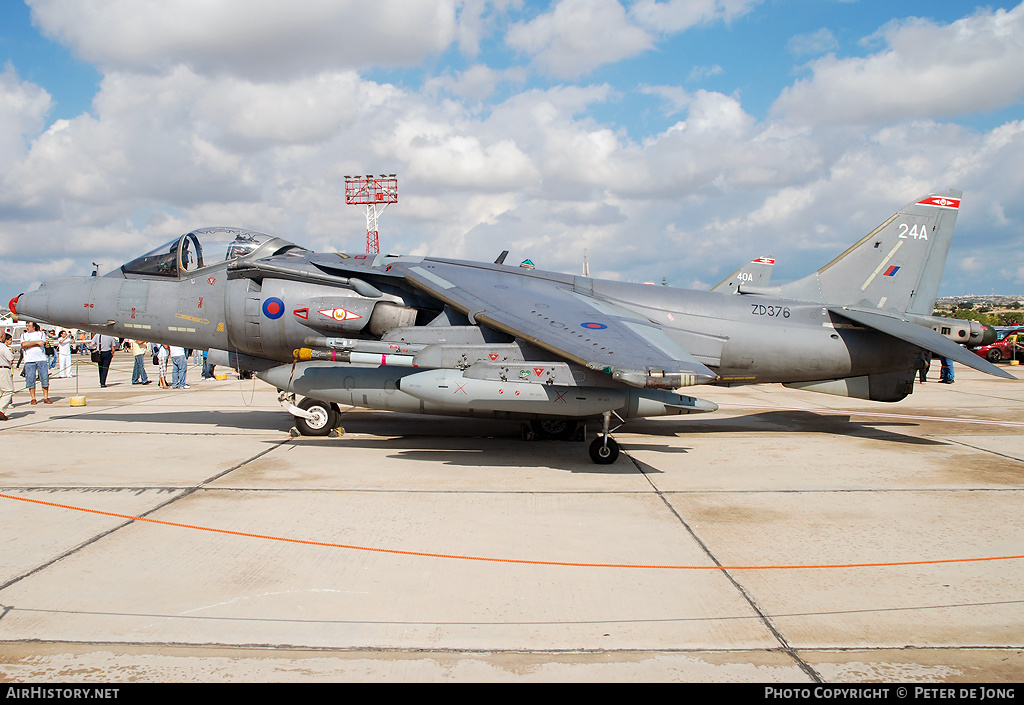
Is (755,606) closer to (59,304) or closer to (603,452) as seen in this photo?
(603,452)

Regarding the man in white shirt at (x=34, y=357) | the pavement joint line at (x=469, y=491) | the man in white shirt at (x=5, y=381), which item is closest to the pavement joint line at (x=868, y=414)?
the pavement joint line at (x=469, y=491)

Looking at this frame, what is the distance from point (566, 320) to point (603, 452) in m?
1.86

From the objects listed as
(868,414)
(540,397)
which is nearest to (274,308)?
(540,397)

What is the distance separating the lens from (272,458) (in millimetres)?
8883

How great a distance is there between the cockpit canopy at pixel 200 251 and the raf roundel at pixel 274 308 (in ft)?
3.15

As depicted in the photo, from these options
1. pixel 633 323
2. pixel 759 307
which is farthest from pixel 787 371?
pixel 633 323

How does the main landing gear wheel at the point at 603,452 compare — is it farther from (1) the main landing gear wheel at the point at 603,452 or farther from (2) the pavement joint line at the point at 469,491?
(2) the pavement joint line at the point at 469,491

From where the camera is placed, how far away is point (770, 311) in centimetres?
1089

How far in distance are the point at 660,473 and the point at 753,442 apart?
3008 millimetres

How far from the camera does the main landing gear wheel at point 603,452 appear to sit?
866cm

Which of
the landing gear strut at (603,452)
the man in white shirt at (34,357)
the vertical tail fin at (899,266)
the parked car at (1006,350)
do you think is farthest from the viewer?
the parked car at (1006,350)

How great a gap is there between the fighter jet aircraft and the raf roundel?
2 cm

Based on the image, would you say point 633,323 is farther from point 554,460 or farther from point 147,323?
point 147,323

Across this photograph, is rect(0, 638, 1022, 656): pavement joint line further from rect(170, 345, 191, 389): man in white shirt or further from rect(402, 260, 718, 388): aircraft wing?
rect(170, 345, 191, 389): man in white shirt
